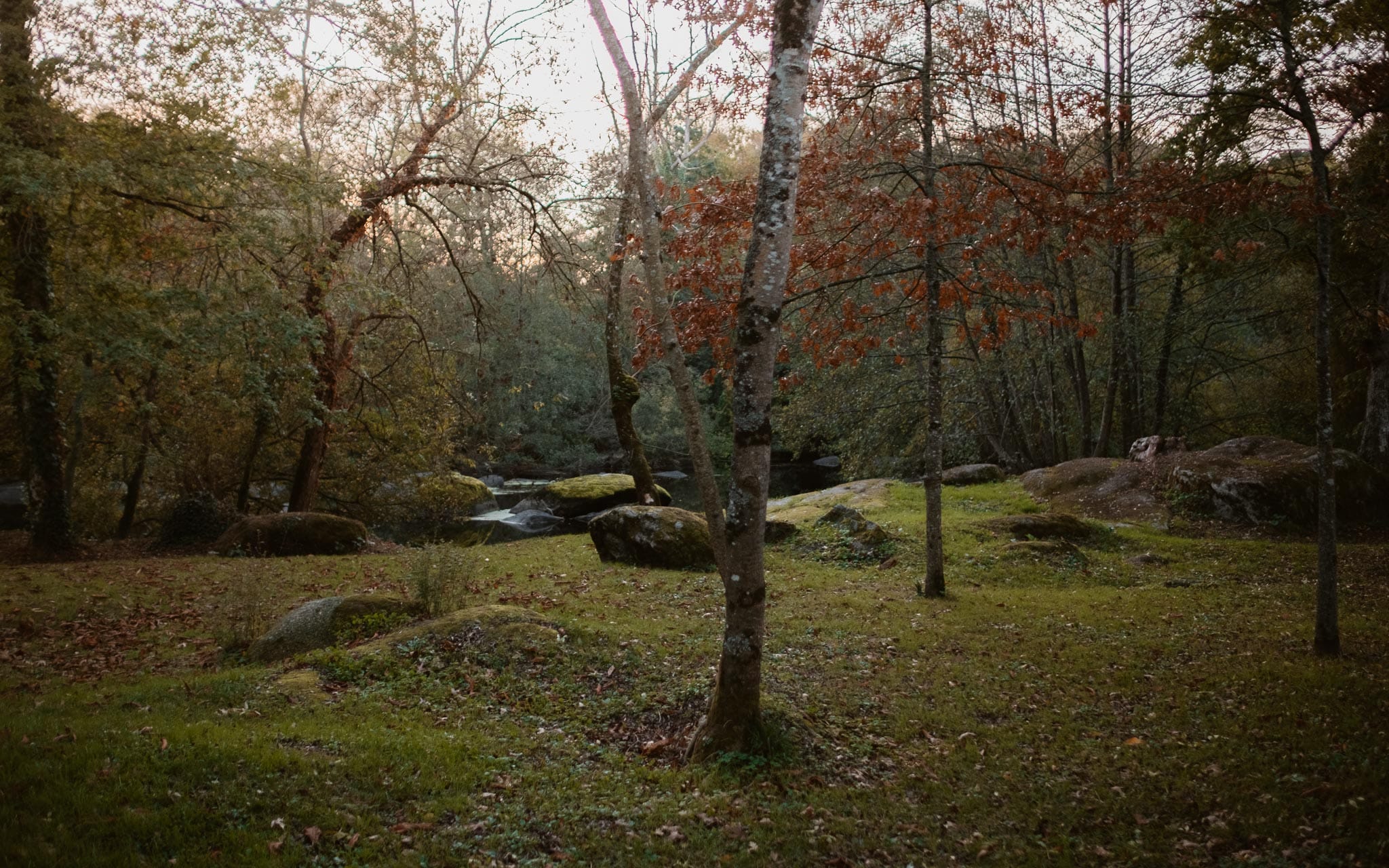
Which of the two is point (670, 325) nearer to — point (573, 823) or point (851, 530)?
point (573, 823)

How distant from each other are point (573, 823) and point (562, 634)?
372 cm

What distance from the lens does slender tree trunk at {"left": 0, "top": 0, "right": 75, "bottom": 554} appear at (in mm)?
10211

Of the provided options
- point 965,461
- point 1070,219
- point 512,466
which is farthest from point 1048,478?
point 512,466

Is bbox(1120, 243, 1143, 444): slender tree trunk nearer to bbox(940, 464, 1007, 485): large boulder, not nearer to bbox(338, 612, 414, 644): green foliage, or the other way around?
bbox(940, 464, 1007, 485): large boulder

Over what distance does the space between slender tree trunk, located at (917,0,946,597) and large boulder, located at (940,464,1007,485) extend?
10.6 m

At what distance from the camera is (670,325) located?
8.18 m

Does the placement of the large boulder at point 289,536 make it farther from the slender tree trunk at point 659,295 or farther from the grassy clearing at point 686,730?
the slender tree trunk at point 659,295

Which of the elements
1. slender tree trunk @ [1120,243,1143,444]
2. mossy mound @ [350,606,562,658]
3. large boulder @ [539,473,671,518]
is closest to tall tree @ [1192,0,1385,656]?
mossy mound @ [350,606,562,658]

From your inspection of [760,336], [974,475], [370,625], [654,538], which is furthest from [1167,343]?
[370,625]

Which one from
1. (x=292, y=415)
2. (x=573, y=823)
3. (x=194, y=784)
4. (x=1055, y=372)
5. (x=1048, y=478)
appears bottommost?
(x=573, y=823)

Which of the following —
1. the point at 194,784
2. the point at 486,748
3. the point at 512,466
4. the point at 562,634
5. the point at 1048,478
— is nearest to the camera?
the point at 194,784

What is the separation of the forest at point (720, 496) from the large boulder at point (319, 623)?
0.18 feet

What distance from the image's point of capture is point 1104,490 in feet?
58.1

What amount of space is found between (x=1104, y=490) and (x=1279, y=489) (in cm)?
315
